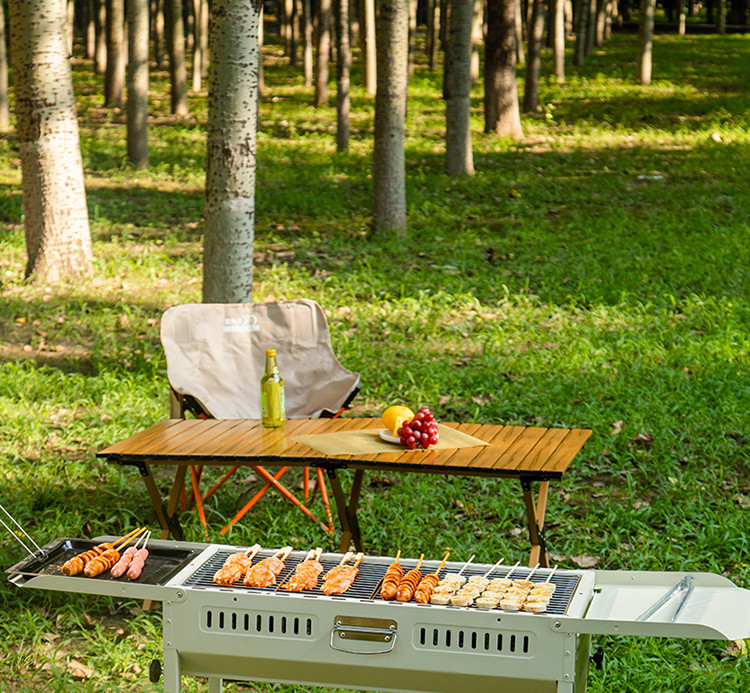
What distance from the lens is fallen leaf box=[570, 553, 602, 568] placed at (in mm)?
4266

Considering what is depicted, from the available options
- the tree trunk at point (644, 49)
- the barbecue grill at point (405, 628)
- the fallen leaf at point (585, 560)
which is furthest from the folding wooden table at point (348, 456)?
the tree trunk at point (644, 49)

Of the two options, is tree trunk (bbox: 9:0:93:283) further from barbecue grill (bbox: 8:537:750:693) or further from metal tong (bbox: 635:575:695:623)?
metal tong (bbox: 635:575:695:623)

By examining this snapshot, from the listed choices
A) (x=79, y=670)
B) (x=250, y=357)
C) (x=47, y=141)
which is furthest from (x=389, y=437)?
(x=47, y=141)

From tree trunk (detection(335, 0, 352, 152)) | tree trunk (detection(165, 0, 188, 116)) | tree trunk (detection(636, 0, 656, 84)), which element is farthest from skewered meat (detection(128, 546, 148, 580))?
tree trunk (detection(636, 0, 656, 84))

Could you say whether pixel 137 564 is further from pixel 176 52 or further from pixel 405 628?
pixel 176 52

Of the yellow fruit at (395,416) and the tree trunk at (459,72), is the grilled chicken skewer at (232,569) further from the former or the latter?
the tree trunk at (459,72)

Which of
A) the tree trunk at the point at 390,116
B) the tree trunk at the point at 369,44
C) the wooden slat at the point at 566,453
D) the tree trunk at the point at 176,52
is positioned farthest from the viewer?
the tree trunk at the point at 369,44

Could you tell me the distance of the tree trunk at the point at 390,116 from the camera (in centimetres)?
928

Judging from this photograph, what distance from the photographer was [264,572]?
2750mm

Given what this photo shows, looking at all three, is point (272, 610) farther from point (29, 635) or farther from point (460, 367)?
point (460, 367)

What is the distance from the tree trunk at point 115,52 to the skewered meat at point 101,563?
496 inches

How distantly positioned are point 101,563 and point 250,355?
2.60 meters

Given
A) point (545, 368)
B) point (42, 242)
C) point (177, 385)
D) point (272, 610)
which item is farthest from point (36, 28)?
point (272, 610)

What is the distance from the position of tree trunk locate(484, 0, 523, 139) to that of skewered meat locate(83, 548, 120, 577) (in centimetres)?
1316
